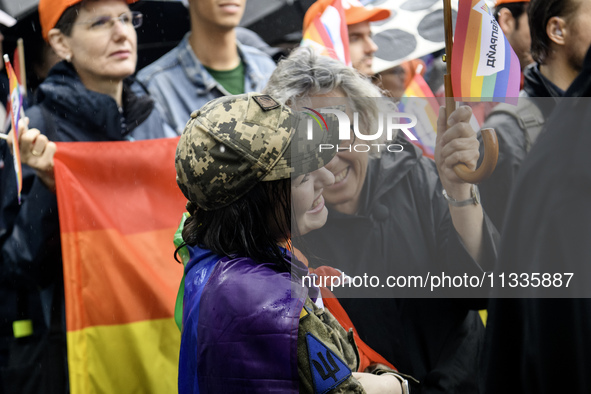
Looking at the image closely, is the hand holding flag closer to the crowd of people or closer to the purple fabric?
the crowd of people

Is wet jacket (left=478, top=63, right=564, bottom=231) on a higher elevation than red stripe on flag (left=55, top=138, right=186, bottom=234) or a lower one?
higher

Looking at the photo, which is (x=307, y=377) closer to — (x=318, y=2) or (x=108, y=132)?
(x=108, y=132)

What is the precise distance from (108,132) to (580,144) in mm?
2197

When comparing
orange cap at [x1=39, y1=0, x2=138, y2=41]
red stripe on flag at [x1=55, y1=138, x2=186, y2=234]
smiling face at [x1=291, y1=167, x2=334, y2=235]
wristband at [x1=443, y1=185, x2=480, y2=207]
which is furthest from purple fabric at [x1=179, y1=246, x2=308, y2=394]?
orange cap at [x1=39, y1=0, x2=138, y2=41]

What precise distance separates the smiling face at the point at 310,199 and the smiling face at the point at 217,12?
1.63 metres

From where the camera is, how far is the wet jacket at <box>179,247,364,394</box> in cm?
154

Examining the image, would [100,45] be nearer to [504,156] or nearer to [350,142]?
[350,142]

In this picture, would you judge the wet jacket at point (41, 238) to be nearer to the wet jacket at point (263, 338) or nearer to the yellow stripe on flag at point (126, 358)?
the yellow stripe on flag at point (126, 358)

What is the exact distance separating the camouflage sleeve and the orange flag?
148 centimetres

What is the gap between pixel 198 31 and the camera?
3.33 metres

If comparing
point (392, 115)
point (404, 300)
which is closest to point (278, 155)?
point (392, 115)

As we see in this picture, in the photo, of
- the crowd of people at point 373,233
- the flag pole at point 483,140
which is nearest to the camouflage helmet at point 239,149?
the crowd of people at point 373,233

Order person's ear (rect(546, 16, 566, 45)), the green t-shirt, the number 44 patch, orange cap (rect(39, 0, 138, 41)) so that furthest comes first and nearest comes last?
the green t-shirt < orange cap (rect(39, 0, 138, 41)) < person's ear (rect(546, 16, 566, 45)) < the number 44 patch

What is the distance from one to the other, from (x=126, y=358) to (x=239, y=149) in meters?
1.58
